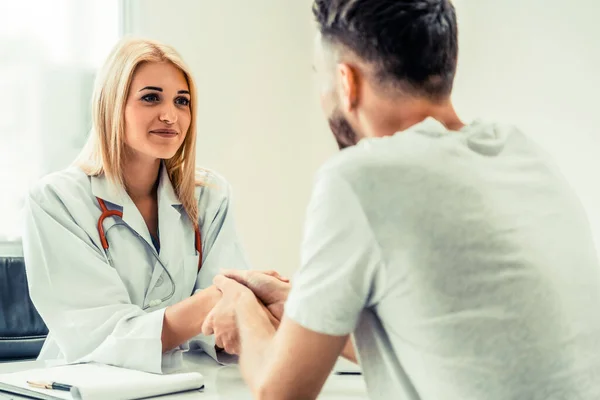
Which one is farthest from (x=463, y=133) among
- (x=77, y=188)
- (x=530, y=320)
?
(x=77, y=188)

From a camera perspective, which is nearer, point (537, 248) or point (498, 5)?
point (537, 248)

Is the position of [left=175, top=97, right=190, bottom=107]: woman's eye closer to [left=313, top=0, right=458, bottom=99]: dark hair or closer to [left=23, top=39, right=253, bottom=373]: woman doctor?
[left=23, top=39, right=253, bottom=373]: woman doctor

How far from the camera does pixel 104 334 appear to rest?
70.1 inches

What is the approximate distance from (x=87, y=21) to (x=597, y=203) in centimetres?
197

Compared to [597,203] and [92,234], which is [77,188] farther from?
[597,203]

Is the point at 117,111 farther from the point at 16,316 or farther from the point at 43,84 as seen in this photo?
the point at 43,84

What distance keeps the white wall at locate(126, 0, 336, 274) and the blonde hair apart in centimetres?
100

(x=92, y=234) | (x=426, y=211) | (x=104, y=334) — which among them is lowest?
(x=104, y=334)

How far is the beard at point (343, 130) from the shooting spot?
3.62 ft

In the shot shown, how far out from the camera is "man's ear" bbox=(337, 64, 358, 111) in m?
1.06

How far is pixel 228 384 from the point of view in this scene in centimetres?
147

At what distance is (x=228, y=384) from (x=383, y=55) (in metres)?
0.73

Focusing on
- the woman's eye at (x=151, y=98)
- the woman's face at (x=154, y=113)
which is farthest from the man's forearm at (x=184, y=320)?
the woman's eye at (x=151, y=98)

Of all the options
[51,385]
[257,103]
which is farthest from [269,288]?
[257,103]
